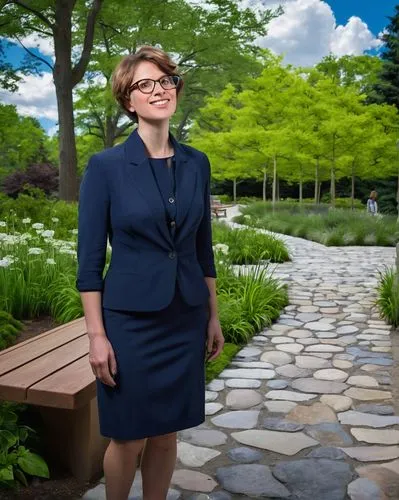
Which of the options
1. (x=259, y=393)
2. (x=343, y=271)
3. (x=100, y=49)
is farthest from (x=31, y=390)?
(x=100, y=49)

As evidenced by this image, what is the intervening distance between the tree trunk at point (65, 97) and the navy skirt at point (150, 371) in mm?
14410

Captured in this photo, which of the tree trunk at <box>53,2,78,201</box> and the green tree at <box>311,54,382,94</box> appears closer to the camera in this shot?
the tree trunk at <box>53,2,78,201</box>

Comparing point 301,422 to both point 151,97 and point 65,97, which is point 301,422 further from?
point 65,97

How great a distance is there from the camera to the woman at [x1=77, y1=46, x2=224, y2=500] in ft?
6.49

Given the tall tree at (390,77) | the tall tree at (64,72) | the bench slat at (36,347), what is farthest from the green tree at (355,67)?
the bench slat at (36,347)

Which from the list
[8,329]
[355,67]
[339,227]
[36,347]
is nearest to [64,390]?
[36,347]

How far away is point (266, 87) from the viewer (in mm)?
25141

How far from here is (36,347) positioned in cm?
324

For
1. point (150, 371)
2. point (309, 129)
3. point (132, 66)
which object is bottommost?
point (150, 371)

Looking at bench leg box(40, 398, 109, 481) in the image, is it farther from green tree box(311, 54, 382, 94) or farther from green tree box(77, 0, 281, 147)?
green tree box(311, 54, 382, 94)

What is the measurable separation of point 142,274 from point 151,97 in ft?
2.00

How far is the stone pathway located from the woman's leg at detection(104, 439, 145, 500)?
0.72m

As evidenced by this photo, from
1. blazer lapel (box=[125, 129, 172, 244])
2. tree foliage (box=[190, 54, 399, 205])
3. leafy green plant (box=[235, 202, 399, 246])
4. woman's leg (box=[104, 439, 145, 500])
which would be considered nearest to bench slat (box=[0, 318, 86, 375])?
woman's leg (box=[104, 439, 145, 500])

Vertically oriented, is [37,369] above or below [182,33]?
below
